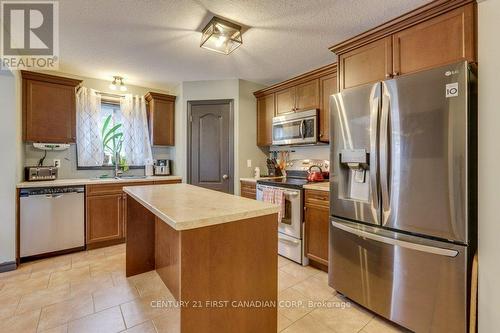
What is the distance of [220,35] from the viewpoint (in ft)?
7.26

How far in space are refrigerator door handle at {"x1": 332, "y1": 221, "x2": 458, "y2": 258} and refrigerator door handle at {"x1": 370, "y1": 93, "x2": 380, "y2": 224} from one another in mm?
122

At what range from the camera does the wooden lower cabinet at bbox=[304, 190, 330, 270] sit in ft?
8.05

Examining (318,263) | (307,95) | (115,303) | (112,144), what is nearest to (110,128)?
(112,144)

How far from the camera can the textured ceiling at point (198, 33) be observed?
1917mm

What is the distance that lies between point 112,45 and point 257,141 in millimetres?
2282

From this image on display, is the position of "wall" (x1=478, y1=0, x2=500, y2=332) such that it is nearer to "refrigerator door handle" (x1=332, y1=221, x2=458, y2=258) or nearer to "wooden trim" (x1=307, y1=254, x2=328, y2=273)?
"refrigerator door handle" (x1=332, y1=221, x2=458, y2=258)

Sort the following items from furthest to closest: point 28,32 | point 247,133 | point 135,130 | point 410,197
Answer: point 135,130, point 247,133, point 28,32, point 410,197

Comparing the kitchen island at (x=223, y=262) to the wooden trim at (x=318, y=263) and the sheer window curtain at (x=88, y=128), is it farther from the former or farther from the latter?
the sheer window curtain at (x=88, y=128)

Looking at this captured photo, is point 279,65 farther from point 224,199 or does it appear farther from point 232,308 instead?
point 232,308

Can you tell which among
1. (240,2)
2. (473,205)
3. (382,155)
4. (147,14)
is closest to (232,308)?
(382,155)

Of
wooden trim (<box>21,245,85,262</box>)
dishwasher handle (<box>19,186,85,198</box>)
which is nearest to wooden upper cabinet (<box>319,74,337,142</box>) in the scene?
dishwasher handle (<box>19,186,85,198</box>)

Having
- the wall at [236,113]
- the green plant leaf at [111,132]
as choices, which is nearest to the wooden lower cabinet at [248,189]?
the wall at [236,113]

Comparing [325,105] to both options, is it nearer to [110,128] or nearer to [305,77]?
[305,77]

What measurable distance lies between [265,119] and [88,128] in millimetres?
2651
